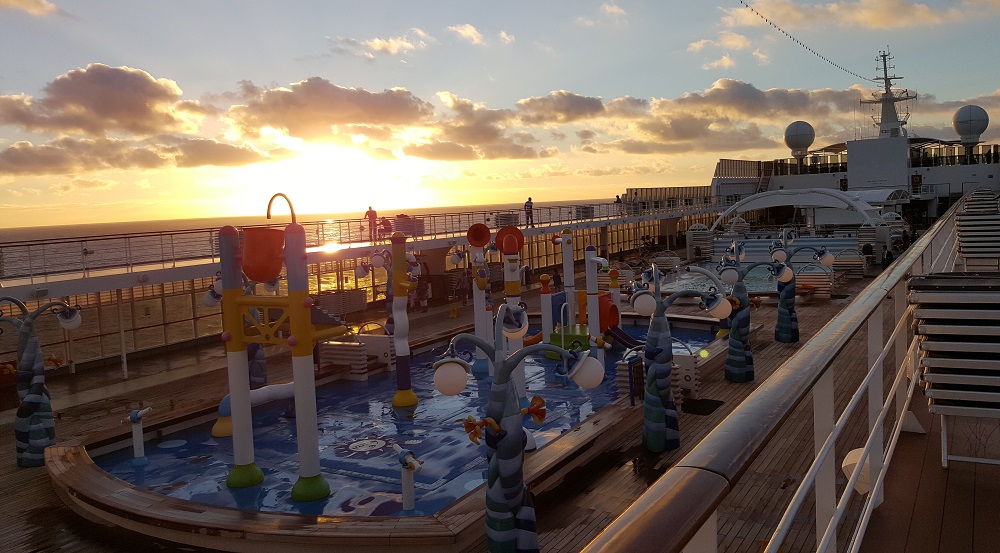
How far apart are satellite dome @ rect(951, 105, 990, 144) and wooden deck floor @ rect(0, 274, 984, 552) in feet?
155

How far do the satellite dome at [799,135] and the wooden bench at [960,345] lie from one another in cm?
5572

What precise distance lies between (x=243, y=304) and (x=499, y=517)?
16.0 ft

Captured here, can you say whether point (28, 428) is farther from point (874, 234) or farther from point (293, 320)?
point (874, 234)

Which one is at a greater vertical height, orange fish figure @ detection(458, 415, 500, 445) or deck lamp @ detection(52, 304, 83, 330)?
deck lamp @ detection(52, 304, 83, 330)

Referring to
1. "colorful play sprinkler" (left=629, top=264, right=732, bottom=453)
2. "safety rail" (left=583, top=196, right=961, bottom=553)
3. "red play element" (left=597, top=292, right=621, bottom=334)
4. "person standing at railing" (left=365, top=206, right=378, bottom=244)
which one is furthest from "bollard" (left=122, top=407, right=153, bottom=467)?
"person standing at railing" (left=365, top=206, right=378, bottom=244)

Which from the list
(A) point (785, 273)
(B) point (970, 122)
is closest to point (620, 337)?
(A) point (785, 273)

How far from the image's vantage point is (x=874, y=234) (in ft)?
103

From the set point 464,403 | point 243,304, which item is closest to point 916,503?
point 243,304

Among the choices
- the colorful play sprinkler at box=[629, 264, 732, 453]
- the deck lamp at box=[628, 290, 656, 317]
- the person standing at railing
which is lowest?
the colorful play sprinkler at box=[629, 264, 732, 453]

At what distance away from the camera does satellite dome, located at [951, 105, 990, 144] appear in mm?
50219

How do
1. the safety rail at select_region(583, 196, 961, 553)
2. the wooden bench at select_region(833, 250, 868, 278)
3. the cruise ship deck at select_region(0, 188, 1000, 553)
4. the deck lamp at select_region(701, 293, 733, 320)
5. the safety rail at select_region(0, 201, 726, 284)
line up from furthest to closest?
the wooden bench at select_region(833, 250, 868, 278) → the safety rail at select_region(0, 201, 726, 284) → the deck lamp at select_region(701, 293, 733, 320) → the cruise ship deck at select_region(0, 188, 1000, 553) → the safety rail at select_region(583, 196, 961, 553)

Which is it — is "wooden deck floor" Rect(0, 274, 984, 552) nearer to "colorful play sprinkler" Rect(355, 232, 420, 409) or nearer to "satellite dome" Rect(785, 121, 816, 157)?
"colorful play sprinkler" Rect(355, 232, 420, 409)

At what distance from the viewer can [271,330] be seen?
359 inches

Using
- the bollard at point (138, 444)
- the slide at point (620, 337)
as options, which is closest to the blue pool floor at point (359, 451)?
the bollard at point (138, 444)
